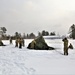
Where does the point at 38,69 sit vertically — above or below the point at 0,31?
below

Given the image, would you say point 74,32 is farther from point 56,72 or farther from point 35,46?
point 56,72

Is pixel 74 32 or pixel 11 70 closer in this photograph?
pixel 11 70

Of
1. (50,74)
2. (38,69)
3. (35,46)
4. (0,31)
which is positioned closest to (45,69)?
(38,69)

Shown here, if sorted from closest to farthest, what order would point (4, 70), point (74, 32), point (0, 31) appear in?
point (4, 70) → point (74, 32) → point (0, 31)

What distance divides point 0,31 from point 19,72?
10729cm

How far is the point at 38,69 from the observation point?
36.5ft

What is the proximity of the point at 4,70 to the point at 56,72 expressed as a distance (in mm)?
2923

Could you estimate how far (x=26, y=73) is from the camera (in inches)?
397

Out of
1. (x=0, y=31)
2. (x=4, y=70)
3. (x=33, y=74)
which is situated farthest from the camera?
A: (x=0, y=31)

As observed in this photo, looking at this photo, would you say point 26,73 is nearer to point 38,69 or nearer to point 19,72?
point 19,72

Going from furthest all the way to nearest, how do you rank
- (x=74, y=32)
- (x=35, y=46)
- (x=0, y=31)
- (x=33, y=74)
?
(x=0, y=31) → (x=74, y=32) → (x=35, y=46) → (x=33, y=74)

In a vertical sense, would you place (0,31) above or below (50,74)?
above

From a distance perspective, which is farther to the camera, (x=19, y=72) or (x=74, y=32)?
(x=74, y=32)

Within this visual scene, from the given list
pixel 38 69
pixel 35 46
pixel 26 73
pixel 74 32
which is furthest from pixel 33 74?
pixel 74 32
